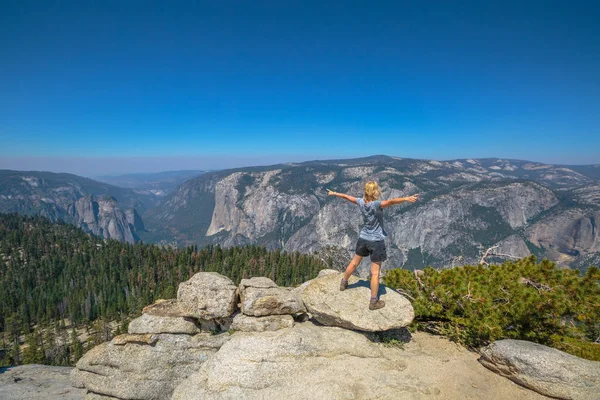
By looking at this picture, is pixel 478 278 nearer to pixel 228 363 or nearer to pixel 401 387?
pixel 401 387

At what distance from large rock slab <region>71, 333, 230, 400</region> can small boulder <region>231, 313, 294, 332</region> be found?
1786 millimetres

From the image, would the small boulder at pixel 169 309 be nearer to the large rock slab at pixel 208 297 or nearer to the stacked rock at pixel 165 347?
the stacked rock at pixel 165 347

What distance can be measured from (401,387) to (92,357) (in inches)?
706

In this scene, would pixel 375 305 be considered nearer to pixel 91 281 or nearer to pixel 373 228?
pixel 373 228

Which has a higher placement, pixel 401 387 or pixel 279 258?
pixel 401 387

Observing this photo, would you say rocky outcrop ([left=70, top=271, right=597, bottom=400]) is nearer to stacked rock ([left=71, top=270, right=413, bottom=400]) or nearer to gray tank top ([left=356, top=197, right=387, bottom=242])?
stacked rock ([left=71, top=270, right=413, bottom=400])

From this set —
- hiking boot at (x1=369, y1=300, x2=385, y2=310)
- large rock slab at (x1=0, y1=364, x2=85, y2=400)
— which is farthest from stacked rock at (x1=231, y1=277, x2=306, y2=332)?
large rock slab at (x1=0, y1=364, x2=85, y2=400)

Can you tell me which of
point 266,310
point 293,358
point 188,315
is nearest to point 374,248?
point 293,358

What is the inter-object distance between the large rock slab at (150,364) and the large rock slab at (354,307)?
18.7 ft

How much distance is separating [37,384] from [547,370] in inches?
1337

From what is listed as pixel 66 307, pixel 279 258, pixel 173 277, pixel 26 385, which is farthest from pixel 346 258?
pixel 26 385

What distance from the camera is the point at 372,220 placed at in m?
13.4

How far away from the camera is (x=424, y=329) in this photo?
1639 centimetres

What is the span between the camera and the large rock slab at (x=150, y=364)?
16.3 metres
